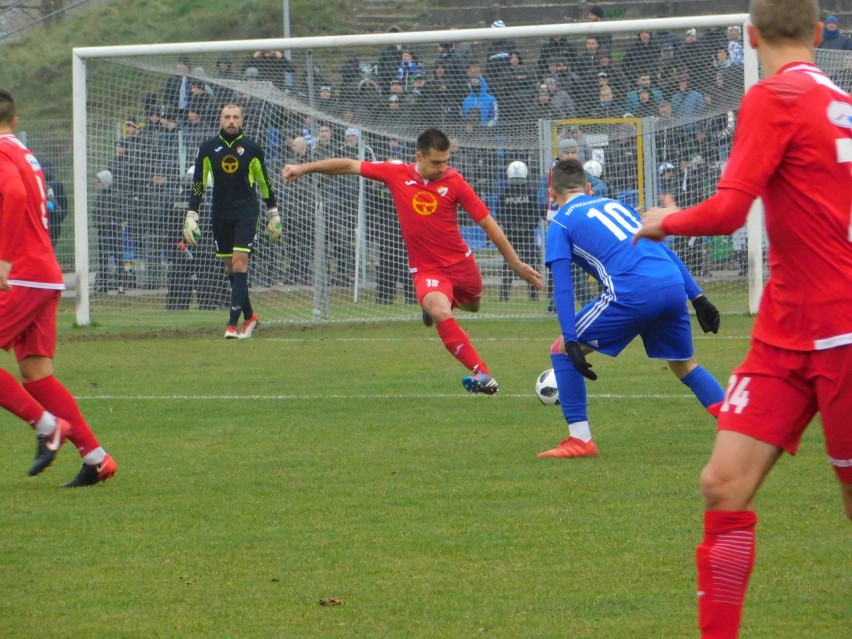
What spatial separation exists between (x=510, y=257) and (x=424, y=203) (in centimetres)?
107

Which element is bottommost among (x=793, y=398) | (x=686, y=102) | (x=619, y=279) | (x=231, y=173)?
(x=793, y=398)

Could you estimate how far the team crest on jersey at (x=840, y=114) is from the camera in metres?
3.78

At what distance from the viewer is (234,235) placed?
15.0m

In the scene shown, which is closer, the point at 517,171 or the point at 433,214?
the point at 433,214

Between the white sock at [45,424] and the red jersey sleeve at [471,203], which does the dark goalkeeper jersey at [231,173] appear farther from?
the white sock at [45,424]

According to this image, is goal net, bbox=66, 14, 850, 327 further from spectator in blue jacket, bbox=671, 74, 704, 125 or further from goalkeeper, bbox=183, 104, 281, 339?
goalkeeper, bbox=183, 104, 281, 339

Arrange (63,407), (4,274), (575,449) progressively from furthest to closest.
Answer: (575,449), (63,407), (4,274)

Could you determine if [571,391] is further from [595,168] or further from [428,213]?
[595,168]

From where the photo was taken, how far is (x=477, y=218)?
10242 millimetres

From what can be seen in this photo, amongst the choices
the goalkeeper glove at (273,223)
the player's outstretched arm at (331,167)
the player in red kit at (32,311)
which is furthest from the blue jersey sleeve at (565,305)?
the goalkeeper glove at (273,223)

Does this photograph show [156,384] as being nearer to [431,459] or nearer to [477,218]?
[477,218]

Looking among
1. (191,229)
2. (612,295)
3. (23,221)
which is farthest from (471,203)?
(191,229)

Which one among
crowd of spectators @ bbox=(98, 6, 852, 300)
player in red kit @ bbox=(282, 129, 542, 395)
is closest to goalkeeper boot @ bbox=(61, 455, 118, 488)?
player in red kit @ bbox=(282, 129, 542, 395)

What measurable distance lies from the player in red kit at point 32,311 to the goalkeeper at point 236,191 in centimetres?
748
